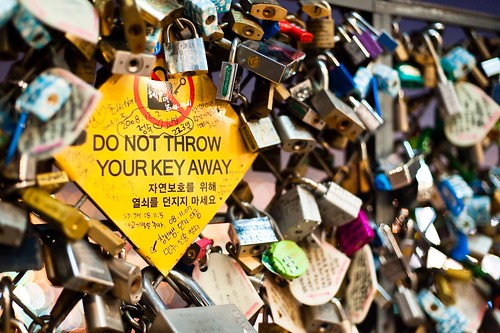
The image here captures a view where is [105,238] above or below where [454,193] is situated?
above

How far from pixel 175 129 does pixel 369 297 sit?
64cm

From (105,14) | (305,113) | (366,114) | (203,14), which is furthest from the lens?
(366,114)

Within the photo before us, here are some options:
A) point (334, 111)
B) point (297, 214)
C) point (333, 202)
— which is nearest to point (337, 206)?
point (333, 202)

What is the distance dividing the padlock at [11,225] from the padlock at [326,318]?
27.8 inches

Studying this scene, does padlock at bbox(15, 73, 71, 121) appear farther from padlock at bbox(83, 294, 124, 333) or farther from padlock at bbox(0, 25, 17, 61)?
padlock at bbox(83, 294, 124, 333)

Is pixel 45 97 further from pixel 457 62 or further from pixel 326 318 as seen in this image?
pixel 457 62

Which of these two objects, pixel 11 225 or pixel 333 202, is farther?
pixel 333 202

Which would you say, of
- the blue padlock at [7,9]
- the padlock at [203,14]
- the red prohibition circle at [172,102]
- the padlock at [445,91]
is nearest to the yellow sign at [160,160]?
the red prohibition circle at [172,102]

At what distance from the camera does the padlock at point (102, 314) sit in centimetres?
99

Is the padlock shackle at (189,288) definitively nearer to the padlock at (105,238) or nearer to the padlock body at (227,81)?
the padlock at (105,238)

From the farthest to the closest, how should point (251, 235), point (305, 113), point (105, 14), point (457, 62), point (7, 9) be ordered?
1. point (457, 62)
2. point (305, 113)
3. point (251, 235)
4. point (105, 14)
5. point (7, 9)

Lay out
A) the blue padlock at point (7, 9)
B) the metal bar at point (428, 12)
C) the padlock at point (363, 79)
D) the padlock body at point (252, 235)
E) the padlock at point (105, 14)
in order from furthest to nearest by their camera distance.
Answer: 1. the metal bar at point (428, 12)
2. the padlock at point (363, 79)
3. the padlock body at point (252, 235)
4. the padlock at point (105, 14)
5. the blue padlock at point (7, 9)

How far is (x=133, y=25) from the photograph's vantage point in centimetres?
92

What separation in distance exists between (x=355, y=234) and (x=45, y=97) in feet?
2.76
